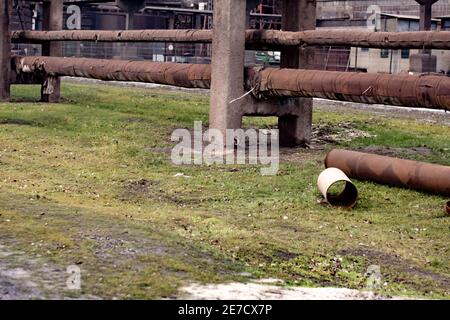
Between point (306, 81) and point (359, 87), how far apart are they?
96cm

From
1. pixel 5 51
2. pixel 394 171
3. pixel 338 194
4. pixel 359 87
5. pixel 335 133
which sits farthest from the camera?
pixel 5 51

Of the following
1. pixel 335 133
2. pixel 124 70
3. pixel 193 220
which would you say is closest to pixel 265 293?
pixel 193 220

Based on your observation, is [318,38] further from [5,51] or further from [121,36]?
[5,51]

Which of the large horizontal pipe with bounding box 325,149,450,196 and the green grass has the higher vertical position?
the large horizontal pipe with bounding box 325,149,450,196

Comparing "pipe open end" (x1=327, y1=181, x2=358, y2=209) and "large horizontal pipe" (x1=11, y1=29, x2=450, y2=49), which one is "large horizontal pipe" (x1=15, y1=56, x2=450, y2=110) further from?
"pipe open end" (x1=327, y1=181, x2=358, y2=209)

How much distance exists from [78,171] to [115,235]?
3.53m

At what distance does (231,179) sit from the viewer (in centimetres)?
966

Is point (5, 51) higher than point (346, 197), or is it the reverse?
point (5, 51)

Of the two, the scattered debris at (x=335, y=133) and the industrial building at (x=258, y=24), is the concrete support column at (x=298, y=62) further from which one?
the industrial building at (x=258, y=24)

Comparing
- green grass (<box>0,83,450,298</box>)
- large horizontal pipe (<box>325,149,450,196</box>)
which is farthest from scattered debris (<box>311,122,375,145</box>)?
large horizontal pipe (<box>325,149,450,196</box>)

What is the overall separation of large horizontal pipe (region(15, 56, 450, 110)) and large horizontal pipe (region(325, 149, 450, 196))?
72 cm

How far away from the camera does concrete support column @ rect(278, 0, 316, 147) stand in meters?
12.3

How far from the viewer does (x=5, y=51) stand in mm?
17703

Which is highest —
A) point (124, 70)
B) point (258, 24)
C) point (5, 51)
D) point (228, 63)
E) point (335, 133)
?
point (258, 24)
